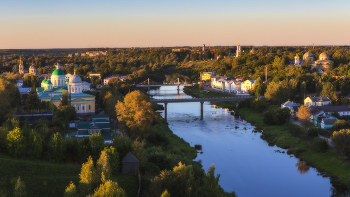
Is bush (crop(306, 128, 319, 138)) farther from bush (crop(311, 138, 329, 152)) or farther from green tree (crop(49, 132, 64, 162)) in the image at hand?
green tree (crop(49, 132, 64, 162))

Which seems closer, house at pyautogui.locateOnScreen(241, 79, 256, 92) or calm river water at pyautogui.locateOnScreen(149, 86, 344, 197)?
calm river water at pyautogui.locateOnScreen(149, 86, 344, 197)

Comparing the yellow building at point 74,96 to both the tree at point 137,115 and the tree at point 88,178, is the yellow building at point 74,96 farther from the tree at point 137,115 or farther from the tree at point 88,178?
the tree at point 88,178

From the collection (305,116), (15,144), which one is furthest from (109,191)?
(305,116)

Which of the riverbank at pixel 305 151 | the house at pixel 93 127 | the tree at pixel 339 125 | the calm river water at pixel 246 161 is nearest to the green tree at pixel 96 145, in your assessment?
the calm river water at pixel 246 161

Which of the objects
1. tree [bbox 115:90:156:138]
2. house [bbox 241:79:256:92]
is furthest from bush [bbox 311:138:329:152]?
house [bbox 241:79:256:92]

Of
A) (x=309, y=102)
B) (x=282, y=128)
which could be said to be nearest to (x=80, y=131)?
(x=282, y=128)

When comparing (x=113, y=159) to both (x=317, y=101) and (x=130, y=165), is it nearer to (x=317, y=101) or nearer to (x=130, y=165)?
(x=130, y=165)

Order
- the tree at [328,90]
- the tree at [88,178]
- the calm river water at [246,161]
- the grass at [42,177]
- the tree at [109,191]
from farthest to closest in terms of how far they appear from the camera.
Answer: the tree at [328,90], the calm river water at [246,161], the grass at [42,177], the tree at [88,178], the tree at [109,191]
